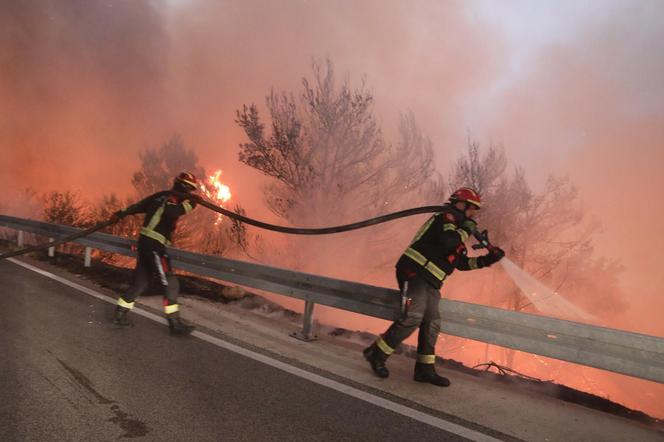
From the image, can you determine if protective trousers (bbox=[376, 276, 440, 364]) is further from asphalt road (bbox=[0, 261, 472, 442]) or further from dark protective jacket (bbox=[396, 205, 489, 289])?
asphalt road (bbox=[0, 261, 472, 442])

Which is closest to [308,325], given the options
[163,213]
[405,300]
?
[405,300]

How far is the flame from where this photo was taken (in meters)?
21.5

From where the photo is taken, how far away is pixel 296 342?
412 cm

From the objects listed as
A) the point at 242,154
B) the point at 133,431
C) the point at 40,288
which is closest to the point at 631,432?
the point at 133,431

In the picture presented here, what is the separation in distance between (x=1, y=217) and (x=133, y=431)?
9221 millimetres

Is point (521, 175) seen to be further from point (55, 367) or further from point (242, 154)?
point (55, 367)

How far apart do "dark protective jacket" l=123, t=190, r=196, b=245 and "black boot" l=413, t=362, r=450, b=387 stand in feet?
7.59

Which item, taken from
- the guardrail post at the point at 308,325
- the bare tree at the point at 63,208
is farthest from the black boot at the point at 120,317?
the bare tree at the point at 63,208

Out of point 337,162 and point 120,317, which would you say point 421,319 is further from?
point 337,162

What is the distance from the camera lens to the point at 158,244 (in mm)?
4227

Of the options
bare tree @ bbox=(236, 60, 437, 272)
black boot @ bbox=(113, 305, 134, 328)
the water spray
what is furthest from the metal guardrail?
bare tree @ bbox=(236, 60, 437, 272)

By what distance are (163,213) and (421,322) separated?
93.3 inches

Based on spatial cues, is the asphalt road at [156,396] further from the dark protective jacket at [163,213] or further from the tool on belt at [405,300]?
the dark protective jacket at [163,213]

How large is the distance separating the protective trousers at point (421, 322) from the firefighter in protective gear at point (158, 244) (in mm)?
1779
